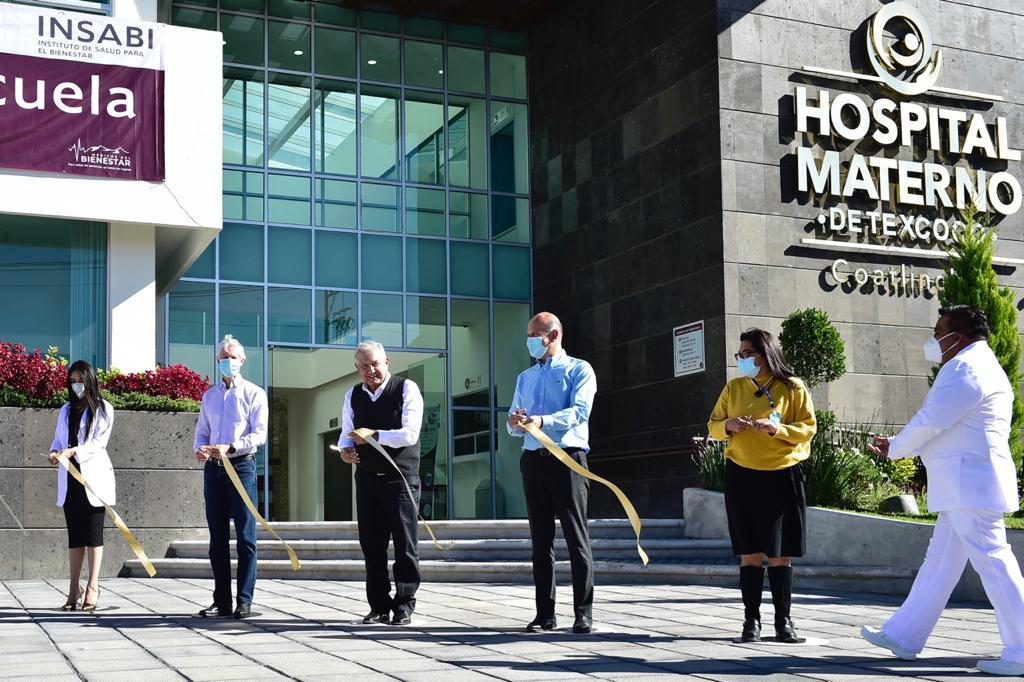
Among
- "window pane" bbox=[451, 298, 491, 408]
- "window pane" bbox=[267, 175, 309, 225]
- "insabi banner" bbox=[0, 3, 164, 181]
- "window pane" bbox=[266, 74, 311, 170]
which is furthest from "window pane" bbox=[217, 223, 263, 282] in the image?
"window pane" bbox=[451, 298, 491, 408]

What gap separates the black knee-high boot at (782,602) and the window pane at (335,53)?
14.7 metres

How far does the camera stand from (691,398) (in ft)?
53.5

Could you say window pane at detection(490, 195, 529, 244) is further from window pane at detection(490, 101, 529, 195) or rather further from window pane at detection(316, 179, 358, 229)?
window pane at detection(316, 179, 358, 229)

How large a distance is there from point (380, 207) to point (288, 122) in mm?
1950

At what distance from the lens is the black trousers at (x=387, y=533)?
824 cm

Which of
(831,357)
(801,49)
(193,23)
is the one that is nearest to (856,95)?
(801,49)

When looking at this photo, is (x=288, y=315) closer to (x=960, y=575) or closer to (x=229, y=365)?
(x=229, y=365)

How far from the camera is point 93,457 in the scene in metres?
9.41

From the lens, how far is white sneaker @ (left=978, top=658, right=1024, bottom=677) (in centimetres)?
588

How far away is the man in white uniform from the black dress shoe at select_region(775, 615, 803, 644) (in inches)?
27.6

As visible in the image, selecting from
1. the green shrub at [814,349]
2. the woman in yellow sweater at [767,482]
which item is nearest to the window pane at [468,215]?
the green shrub at [814,349]

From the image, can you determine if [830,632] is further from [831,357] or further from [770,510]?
[831,357]

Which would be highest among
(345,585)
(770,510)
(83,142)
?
(83,142)

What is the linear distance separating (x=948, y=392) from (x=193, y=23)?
51.2 ft
